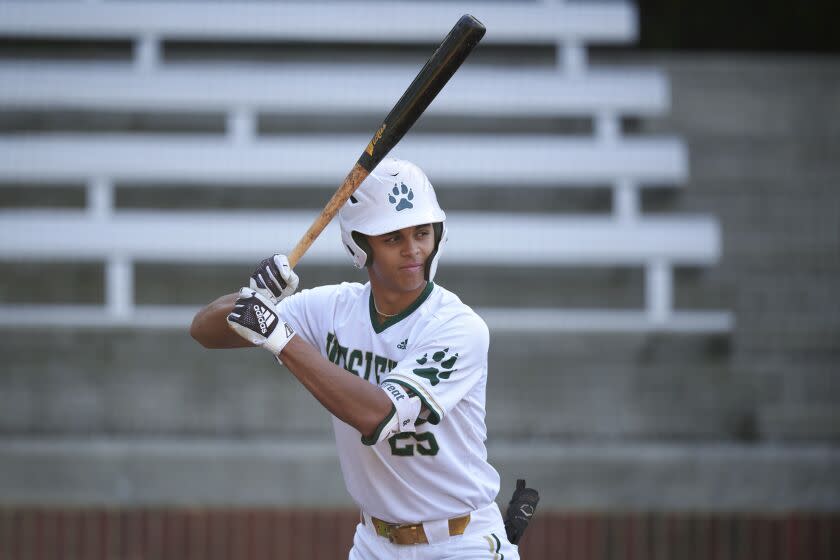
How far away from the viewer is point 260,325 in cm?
273

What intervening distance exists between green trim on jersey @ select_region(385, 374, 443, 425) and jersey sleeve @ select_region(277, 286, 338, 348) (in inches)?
16.9

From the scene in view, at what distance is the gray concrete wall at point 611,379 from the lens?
538 centimetres

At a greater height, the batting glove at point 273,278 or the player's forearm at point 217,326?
the batting glove at point 273,278

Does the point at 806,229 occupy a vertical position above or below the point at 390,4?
below

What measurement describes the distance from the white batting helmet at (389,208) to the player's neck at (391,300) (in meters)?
0.06

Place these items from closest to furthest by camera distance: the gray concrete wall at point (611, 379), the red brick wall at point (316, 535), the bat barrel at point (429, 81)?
the bat barrel at point (429, 81) → the red brick wall at point (316, 535) → the gray concrete wall at point (611, 379)

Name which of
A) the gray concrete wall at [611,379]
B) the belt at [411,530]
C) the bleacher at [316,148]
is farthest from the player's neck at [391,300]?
the bleacher at [316,148]

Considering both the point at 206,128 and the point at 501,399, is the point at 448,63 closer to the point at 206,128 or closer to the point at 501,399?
the point at 501,399

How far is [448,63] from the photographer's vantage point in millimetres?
2852

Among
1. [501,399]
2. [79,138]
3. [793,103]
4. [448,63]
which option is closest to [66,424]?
[79,138]

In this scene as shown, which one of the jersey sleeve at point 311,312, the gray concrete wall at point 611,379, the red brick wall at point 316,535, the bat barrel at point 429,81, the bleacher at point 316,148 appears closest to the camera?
the bat barrel at point 429,81

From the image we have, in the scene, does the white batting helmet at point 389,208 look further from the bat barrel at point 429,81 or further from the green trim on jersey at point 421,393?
the green trim on jersey at point 421,393

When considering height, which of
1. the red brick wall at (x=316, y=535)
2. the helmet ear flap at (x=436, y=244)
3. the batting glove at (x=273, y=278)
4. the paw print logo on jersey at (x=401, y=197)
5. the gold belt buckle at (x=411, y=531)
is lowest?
the red brick wall at (x=316, y=535)

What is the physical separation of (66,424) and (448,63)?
3.68m
